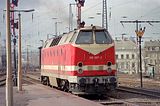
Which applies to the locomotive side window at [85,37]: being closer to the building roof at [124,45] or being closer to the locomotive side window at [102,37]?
the locomotive side window at [102,37]

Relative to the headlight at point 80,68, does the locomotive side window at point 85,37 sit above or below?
above

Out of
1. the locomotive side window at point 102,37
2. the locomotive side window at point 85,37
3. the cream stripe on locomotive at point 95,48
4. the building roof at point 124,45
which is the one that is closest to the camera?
the cream stripe on locomotive at point 95,48

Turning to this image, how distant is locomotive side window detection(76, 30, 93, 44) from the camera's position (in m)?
25.1

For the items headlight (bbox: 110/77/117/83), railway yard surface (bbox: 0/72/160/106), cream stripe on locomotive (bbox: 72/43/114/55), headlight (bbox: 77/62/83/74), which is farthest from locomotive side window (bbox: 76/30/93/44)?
railway yard surface (bbox: 0/72/160/106)

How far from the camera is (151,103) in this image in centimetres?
2067

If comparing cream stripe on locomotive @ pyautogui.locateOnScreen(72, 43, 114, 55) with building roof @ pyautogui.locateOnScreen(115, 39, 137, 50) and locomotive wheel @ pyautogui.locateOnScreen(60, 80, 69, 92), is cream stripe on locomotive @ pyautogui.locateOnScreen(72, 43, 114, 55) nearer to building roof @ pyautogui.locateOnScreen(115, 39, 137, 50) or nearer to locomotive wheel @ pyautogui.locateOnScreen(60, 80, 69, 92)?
locomotive wheel @ pyautogui.locateOnScreen(60, 80, 69, 92)

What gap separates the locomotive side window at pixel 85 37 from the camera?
2508 centimetres

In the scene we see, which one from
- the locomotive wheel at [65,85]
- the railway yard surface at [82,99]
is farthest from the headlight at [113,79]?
the locomotive wheel at [65,85]

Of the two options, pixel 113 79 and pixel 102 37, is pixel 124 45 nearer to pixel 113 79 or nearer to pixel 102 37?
pixel 102 37

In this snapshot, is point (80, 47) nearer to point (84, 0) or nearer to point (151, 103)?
point (151, 103)

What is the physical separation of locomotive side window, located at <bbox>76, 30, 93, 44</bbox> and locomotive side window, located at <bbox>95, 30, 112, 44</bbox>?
41 centimetres

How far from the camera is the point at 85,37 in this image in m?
25.3

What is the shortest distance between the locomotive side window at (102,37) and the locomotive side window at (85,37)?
406 millimetres

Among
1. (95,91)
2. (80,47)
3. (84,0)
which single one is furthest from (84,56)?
(84,0)
